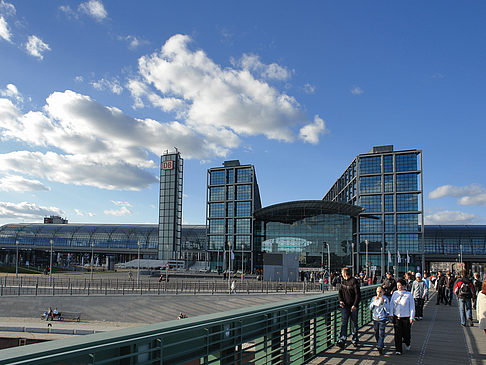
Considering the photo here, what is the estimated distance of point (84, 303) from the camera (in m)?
35.9

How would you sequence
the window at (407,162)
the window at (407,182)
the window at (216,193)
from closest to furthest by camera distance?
the window at (407,182), the window at (407,162), the window at (216,193)

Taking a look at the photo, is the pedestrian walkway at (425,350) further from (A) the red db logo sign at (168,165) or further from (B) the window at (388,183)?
(A) the red db logo sign at (168,165)

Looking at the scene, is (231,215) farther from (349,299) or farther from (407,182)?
(349,299)

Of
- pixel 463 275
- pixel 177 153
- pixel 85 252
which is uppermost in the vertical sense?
pixel 177 153

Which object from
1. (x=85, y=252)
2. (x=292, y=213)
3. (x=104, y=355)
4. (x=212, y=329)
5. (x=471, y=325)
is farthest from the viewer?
(x=85, y=252)

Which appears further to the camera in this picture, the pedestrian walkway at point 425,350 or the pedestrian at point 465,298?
the pedestrian at point 465,298

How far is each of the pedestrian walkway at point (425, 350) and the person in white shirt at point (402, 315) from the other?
1.02 ft

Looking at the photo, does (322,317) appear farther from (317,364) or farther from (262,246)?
(262,246)

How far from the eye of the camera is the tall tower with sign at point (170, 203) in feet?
314

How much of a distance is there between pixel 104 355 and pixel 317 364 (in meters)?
5.51

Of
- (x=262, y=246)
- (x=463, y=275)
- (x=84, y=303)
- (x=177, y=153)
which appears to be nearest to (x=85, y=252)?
(x=177, y=153)

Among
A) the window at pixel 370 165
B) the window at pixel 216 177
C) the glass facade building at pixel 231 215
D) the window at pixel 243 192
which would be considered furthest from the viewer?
the window at pixel 216 177

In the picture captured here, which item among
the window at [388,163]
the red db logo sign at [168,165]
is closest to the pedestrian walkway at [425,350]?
the window at [388,163]

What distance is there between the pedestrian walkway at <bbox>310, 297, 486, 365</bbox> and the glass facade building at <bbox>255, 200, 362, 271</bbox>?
7318 cm
